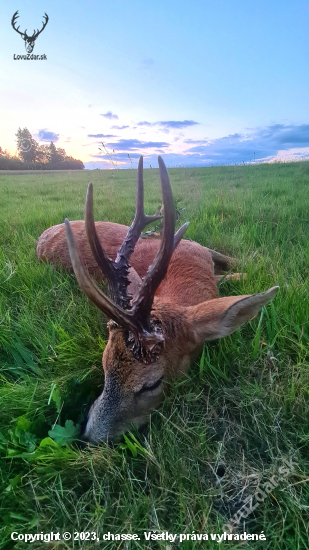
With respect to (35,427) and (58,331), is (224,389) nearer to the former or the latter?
(35,427)

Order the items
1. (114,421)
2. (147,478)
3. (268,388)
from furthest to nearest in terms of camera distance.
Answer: (268,388)
(114,421)
(147,478)

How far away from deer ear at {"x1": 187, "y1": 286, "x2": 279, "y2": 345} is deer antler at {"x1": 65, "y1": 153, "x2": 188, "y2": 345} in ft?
1.23

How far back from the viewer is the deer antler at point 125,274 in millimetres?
1816

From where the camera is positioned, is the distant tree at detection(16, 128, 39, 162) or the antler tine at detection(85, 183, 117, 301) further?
the distant tree at detection(16, 128, 39, 162)

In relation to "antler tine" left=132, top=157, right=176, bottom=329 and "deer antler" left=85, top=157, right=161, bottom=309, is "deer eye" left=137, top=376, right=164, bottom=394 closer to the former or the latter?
"antler tine" left=132, top=157, right=176, bottom=329

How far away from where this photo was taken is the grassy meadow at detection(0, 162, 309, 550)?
66.8 inches

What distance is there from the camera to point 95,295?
189cm

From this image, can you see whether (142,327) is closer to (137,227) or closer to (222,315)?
(222,315)

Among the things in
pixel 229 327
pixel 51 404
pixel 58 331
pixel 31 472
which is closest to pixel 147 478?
pixel 31 472

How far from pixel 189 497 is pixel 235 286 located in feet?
7.77

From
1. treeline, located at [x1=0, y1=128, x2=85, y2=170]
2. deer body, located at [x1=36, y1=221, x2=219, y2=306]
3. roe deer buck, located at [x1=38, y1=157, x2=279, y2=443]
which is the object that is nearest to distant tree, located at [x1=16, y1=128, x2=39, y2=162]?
treeline, located at [x1=0, y1=128, x2=85, y2=170]

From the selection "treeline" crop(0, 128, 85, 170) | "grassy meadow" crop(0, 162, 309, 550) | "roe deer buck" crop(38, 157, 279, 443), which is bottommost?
"grassy meadow" crop(0, 162, 309, 550)

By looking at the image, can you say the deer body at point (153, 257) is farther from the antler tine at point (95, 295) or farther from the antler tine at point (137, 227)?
the antler tine at point (95, 295)

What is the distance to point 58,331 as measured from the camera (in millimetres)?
2994
